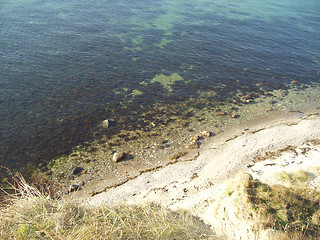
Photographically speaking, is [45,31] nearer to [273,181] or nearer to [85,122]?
[85,122]

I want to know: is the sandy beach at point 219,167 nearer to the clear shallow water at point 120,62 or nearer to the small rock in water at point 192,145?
the small rock in water at point 192,145

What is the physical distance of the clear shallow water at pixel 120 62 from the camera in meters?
25.2

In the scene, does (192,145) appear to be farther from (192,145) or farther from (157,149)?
(157,149)

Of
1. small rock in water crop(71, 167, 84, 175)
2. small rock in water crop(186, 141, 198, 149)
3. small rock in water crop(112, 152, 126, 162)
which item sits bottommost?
small rock in water crop(71, 167, 84, 175)

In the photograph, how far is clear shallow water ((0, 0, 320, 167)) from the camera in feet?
82.8

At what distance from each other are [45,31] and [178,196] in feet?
126

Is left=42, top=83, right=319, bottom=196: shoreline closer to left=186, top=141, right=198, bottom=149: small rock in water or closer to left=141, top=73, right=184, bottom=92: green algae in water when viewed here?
left=186, top=141, right=198, bottom=149: small rock in water

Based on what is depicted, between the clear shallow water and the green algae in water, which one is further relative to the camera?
the green algae in water

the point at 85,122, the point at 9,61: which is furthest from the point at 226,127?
the point at 9,61

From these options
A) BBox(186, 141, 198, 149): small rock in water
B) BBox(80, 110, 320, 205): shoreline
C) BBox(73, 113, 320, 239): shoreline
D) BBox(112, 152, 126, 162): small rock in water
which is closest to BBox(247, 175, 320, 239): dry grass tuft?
BBox(73, 113, 320, 239): shoreline

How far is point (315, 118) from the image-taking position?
27156mm

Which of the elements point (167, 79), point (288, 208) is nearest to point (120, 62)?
point (167, 79)

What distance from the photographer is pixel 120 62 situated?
35.9 metres

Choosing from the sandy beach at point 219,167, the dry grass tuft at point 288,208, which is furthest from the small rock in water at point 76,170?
the dry grass tuft at point 288,208
